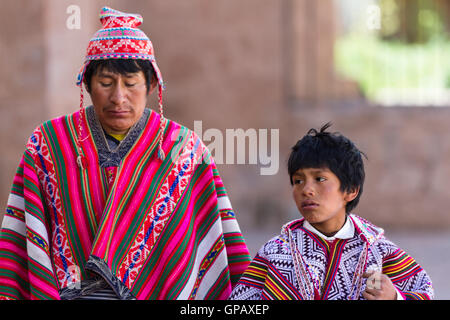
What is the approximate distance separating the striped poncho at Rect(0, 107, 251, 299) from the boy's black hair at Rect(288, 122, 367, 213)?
57 cm

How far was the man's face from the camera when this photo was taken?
3602 millimetres

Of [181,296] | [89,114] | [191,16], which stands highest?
[191,16]

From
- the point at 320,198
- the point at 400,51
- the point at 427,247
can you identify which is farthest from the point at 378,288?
the point at 400,51

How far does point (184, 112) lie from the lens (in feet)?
29.0

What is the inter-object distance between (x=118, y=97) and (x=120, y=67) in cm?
14

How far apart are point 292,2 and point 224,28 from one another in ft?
2.82

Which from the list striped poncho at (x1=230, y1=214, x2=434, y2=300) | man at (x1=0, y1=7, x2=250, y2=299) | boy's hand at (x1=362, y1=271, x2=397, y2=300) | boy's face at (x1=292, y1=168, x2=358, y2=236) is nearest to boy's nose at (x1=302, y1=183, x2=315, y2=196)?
boy's face at (x1=292, y1=168, x2=358, y2=236)

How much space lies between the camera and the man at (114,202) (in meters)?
3.56

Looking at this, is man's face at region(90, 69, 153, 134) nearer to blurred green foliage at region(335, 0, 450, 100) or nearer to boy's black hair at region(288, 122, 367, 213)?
boy's black hair at region(288, 122, 367, 213)

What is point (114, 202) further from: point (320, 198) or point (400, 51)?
point (400, 51)

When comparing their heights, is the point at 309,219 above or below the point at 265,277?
above

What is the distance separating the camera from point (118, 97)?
358cm

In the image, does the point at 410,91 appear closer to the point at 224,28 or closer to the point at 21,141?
the point at 224,28

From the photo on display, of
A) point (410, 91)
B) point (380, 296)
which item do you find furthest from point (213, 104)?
point (380, 296)
